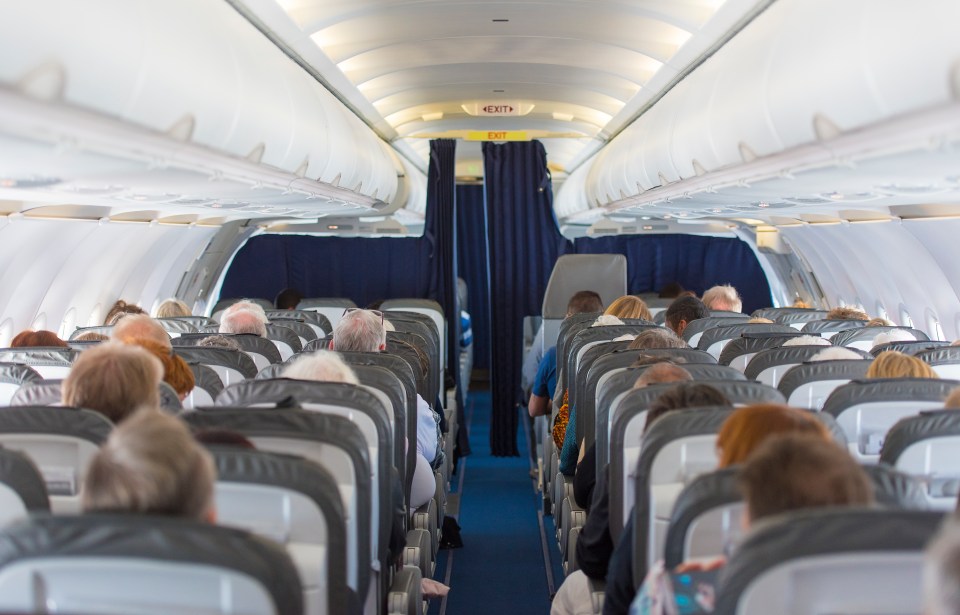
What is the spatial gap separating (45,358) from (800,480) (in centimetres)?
461

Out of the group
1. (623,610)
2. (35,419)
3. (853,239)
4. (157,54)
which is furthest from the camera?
(853,239)

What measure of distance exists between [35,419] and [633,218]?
39.5 ft

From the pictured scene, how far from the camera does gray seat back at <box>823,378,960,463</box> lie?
160 inches

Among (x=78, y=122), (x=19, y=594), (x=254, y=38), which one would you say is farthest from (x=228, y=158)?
(x=19, y=594)

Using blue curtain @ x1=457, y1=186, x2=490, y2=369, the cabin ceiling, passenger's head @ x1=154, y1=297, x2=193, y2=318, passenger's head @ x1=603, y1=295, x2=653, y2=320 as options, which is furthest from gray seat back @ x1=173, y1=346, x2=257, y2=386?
blue curtain @ x1=457, y1=186, x2=490, y2=369

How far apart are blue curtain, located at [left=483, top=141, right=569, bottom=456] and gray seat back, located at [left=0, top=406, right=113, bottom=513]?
8.41 metres

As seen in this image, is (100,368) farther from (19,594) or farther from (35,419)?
(19,594)

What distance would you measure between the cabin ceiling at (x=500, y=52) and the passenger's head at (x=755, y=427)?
11.1ft

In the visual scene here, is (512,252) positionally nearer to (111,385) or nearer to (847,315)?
Result: (847,315)

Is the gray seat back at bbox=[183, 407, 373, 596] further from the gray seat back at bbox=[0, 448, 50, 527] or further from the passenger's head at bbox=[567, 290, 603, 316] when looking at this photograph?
the passenger's head at bbox=[567, 290, 603, 316]

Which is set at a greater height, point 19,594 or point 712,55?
point 712,55

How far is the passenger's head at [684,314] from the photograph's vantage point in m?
8.27

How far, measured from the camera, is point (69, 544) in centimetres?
202

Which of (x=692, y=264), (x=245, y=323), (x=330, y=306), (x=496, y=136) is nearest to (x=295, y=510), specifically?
(x=245, y=323)
